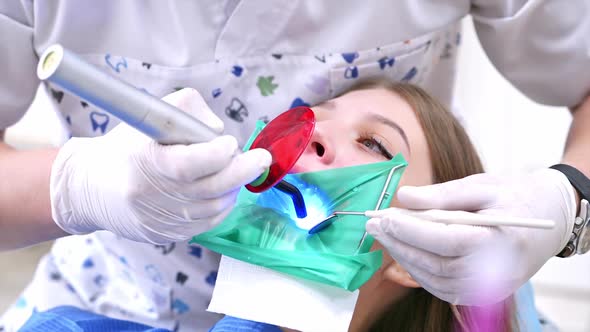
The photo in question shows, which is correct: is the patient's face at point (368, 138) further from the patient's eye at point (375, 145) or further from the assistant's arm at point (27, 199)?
the assistant's arm at point (27, 199)

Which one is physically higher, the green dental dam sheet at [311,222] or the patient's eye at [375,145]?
the patient's eye at [375,145]

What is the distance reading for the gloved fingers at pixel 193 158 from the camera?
733mm

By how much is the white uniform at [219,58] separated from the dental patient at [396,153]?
0.32ft

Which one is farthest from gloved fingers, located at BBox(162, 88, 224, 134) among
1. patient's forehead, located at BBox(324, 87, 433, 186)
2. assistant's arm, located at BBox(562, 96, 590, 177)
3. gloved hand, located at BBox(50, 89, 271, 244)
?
assistant's arm, located at BBox(562, 96, 590, 177)

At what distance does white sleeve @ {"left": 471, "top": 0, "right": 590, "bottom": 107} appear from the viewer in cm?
126

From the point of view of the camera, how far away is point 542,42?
130 centimetres

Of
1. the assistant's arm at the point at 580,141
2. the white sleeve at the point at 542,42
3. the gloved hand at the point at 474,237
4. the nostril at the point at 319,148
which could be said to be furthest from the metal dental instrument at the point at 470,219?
the white sleeve at the point at 542,42

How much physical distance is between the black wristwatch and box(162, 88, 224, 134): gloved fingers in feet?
1.83

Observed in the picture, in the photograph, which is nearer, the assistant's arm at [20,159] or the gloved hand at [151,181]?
the gloved hand at [151,181]

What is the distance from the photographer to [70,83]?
2.07 feet

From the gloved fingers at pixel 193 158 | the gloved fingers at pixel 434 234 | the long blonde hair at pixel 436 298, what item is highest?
the gloved fingers at pixel 193 158

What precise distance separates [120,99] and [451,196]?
0.43m

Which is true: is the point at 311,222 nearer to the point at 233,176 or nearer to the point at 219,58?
the point at 233,176

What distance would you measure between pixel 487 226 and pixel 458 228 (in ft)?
0.15
